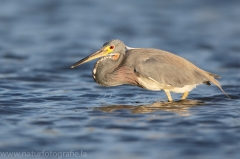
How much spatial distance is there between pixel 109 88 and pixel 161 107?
2.08 meters

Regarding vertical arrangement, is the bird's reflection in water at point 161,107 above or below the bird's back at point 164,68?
below

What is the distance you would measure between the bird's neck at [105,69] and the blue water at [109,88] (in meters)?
0.49

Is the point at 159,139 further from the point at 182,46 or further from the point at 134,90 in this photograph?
the point at 182,46

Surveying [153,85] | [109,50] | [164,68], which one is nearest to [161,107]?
[153,85]

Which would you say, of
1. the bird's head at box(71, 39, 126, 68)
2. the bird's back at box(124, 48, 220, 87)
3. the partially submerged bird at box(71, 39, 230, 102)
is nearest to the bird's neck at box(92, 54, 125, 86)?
the partially submerged bird at box(71, 39, 230, 102)

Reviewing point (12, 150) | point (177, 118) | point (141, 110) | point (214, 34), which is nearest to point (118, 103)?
point (141, 110)

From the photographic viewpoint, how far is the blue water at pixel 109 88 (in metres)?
7.63

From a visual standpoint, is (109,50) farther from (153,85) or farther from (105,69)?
(153,85)

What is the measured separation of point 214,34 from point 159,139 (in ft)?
35.5

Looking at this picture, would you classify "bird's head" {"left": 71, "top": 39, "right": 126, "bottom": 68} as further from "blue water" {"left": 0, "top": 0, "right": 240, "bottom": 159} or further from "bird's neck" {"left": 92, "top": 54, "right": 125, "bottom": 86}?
"blue water" {"left": 0, "top": 0, "right": 240, "bottom": 159}

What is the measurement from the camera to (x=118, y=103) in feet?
33.3

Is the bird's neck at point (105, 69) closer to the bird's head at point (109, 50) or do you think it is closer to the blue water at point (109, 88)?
the bird's head at point (109, 50)

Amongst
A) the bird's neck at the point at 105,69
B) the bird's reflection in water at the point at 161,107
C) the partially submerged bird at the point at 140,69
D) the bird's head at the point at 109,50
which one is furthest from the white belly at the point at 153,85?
the bird's head at the point at 109,50

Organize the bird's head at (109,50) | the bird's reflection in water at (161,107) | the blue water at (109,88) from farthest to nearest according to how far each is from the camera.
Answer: the bird's head at (109,50) → the bird's reflection in water at (161,107) → the blue water at (109,88)
